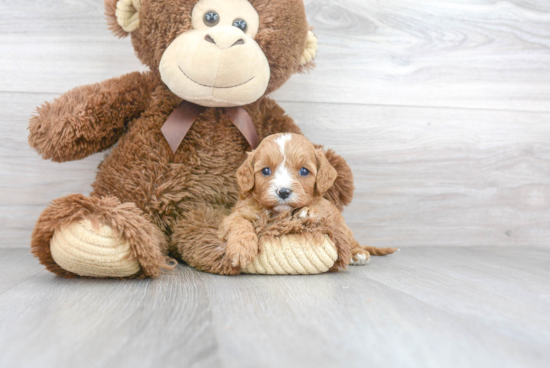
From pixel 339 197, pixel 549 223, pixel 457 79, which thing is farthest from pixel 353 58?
pixel 549 223

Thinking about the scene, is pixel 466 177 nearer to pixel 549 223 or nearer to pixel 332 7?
pixel 549 223

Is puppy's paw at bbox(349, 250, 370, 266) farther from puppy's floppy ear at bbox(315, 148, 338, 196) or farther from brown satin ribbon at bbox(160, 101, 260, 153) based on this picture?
brown satin ribbon at bbox(160, 101, 260, 153)

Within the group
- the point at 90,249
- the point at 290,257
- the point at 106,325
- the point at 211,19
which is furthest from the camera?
the point at 211,19

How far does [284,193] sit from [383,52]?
779mm

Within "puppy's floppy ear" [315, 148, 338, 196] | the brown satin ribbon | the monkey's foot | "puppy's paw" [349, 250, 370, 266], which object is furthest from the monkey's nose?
"puppy's paw" [349, 250, 370, 266]

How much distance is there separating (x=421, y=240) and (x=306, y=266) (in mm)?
757

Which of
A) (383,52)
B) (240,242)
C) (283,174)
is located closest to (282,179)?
(283,174)

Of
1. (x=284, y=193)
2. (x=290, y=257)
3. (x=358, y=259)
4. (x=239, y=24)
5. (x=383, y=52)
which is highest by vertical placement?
(x=239, y=24)

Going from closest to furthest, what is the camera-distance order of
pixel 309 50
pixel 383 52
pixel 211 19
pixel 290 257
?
pixel 290 257, pixel 211 19, pixel 309 50, pixel 383 52

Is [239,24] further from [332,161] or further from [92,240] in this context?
[92,240]

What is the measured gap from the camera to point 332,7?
1.42 metres

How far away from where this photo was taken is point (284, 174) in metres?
0.94

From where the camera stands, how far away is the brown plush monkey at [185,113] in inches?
39.0

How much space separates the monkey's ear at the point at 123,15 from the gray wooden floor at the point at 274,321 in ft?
1.97
